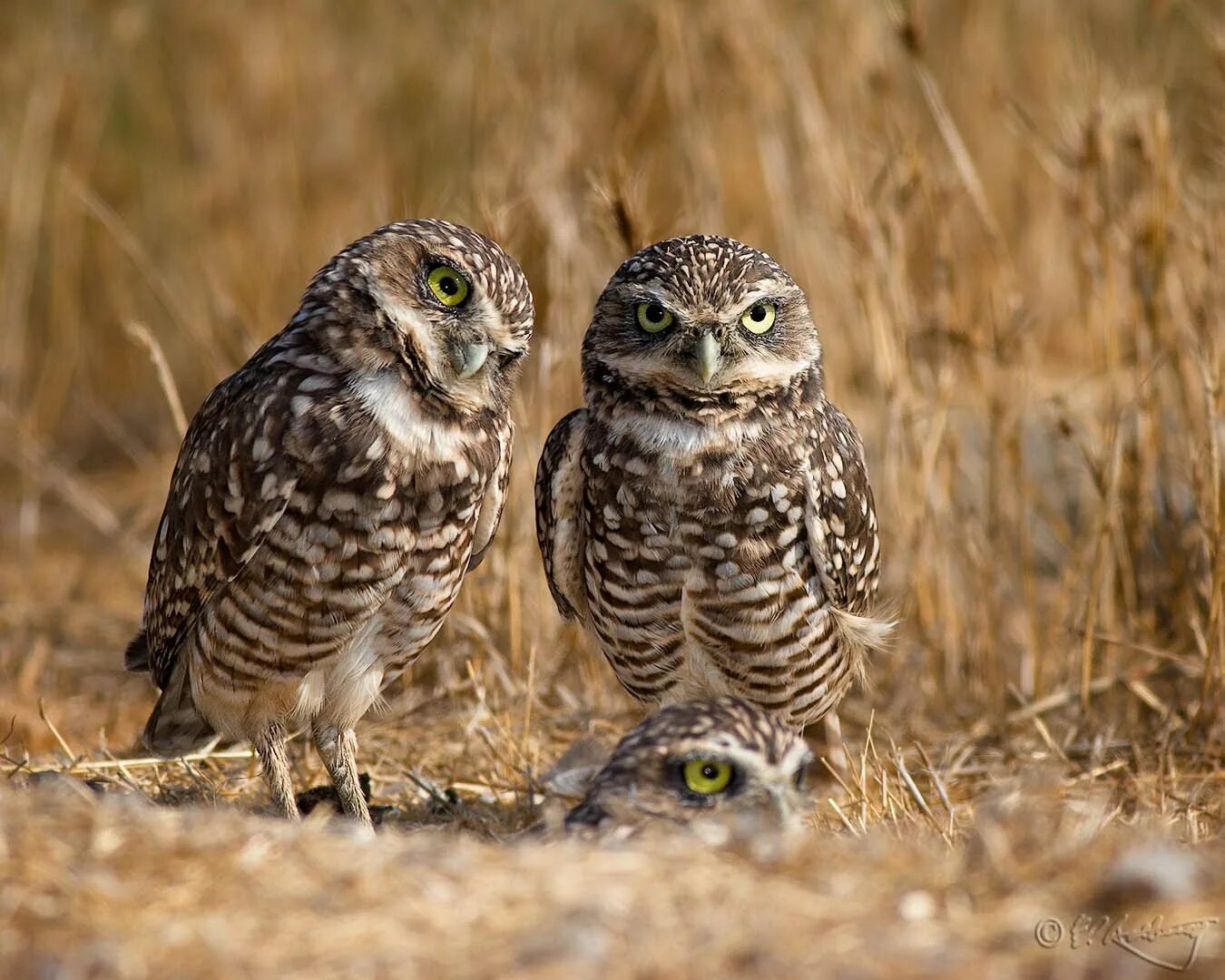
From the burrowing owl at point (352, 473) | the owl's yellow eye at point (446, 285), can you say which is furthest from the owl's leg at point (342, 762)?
the owl's yellow eye at point (446, 285)

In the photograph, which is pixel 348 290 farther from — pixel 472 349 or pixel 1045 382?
pixel 1045 382

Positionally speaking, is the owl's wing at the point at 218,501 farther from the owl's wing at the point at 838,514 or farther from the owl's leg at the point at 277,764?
the owl's wing at the point at 838,514

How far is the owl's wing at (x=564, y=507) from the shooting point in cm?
397

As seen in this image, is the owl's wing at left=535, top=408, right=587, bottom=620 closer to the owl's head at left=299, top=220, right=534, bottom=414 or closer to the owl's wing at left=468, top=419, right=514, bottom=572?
the owl's wing at left=468, top=419, right=514, bottom=572

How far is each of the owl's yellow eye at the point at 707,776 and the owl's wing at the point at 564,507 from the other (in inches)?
42.4

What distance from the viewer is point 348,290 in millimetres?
3643

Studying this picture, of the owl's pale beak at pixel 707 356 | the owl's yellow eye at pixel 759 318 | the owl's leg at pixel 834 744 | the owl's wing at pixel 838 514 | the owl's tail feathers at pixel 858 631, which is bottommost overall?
the owl's leg at pixel 834 744

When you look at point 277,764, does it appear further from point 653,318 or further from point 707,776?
point 653,318

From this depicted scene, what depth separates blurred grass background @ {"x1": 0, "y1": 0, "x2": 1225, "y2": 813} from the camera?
15.5 ft

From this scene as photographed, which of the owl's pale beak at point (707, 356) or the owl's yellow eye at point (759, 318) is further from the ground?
the owl's yellow eye at point (759, 318)

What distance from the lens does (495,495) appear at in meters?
3.90

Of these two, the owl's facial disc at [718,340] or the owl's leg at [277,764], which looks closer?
the owl's facial disc at [718,340]

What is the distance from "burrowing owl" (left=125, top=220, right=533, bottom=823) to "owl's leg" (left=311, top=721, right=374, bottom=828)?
0.28ft
